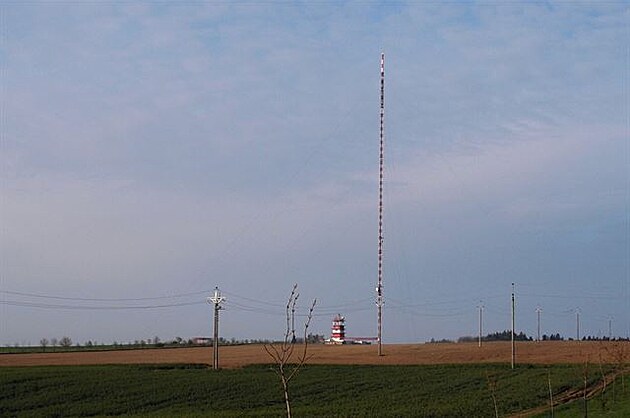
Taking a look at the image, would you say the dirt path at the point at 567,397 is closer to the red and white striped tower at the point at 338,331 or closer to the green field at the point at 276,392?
the green field at the point at 276,392

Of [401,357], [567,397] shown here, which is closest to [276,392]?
[567,397]

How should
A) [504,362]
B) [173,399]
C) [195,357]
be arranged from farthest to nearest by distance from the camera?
1. [195,357]
2. [504,362]
3. [173,399]

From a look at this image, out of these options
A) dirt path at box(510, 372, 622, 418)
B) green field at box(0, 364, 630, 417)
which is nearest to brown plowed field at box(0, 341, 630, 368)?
green field at box(0, 364, 630, 417)

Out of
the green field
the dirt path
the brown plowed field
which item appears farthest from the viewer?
the brown plowed field

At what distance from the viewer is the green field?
1694 inches

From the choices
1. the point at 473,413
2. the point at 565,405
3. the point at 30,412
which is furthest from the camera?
the point at 30,412

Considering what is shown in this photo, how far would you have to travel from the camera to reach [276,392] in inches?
2149

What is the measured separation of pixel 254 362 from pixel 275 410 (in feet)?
149

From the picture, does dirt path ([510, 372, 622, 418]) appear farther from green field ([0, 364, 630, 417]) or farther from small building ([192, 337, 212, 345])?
small building ([192, 337, 212, 345])

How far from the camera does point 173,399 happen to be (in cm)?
5166

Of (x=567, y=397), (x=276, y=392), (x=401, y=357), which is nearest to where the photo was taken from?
(x=567, y=397)

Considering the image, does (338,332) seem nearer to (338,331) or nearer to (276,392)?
(338,331)

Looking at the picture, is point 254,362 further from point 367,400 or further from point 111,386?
point 367,400

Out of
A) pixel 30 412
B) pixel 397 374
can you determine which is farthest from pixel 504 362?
pixel 30 412
